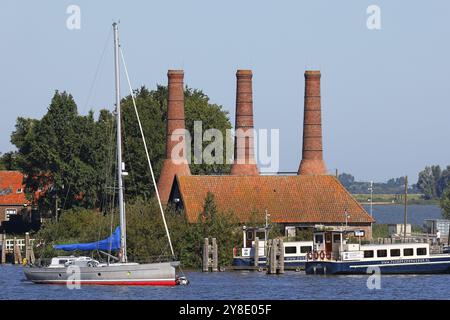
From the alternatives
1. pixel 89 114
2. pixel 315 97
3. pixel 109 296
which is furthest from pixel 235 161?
pixel 109 296

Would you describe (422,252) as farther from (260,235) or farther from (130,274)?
(130,274)

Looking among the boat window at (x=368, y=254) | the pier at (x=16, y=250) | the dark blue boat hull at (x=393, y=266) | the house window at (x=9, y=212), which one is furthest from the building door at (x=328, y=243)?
the house window at (x=9, y=212)

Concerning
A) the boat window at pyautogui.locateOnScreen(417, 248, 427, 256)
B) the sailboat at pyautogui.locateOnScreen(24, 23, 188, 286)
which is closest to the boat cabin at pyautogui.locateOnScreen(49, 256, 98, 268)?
the sailboat at pyautogui.locateOnScreen(24, 23, 188, 286)

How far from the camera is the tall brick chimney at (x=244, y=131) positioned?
102625mm

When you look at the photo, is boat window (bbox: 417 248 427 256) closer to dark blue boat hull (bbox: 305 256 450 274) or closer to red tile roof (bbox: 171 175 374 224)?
dark blue boat hull (bbox: 305 256 450 274)

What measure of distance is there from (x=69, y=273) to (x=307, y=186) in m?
35.8

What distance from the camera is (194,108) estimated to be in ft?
379

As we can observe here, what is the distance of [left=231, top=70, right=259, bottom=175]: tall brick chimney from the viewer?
337 ft

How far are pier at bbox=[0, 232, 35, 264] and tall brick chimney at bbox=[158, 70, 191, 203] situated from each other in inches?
437

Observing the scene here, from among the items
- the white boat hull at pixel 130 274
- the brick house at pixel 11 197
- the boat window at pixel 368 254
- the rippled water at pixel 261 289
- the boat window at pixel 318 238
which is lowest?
the rippled water at pixel 261 289

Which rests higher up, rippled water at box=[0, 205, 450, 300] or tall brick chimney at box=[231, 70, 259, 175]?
tall brick chimney at box=[231, 70, 259, 175]

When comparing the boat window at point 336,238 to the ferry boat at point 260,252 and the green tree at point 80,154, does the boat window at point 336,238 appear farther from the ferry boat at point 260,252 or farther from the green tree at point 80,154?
the green tree at point 80,154

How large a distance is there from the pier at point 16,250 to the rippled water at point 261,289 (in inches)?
598
